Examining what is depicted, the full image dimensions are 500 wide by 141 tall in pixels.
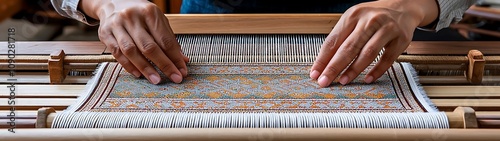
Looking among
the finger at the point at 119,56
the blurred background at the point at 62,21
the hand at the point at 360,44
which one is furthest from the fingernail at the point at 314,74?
the blurred background at the point at 62,21

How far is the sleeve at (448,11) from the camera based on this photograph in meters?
0.82

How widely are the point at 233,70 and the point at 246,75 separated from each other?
0.03 metres

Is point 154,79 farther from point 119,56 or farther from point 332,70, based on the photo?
point 332,70

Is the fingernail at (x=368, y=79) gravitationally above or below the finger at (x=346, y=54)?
below

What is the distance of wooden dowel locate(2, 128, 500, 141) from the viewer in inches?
17.6

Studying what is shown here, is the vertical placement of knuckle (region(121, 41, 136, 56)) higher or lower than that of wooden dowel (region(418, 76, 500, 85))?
higher

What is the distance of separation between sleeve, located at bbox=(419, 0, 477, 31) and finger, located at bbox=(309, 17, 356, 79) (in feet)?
0.66

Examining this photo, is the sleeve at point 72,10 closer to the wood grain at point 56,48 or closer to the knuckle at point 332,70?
the wood grain at point 56,48

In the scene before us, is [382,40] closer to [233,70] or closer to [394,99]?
[394,99]

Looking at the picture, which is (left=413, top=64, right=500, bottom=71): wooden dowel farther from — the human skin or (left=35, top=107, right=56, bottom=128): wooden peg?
(left=35, top=107, right=56, bottom=128): wooden peg

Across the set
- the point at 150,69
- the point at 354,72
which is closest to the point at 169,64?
the point at 150,69

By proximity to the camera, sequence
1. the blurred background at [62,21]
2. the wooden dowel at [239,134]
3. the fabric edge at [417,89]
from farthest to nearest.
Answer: the blurred background at [62,21]
the fabric edge at [417,89]
the wooden dowel at [239,134]

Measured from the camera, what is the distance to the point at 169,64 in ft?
2.25

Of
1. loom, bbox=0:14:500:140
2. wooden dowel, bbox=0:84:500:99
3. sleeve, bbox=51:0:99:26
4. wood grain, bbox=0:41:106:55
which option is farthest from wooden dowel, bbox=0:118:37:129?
sleeve, bbox=51:0:99:26
